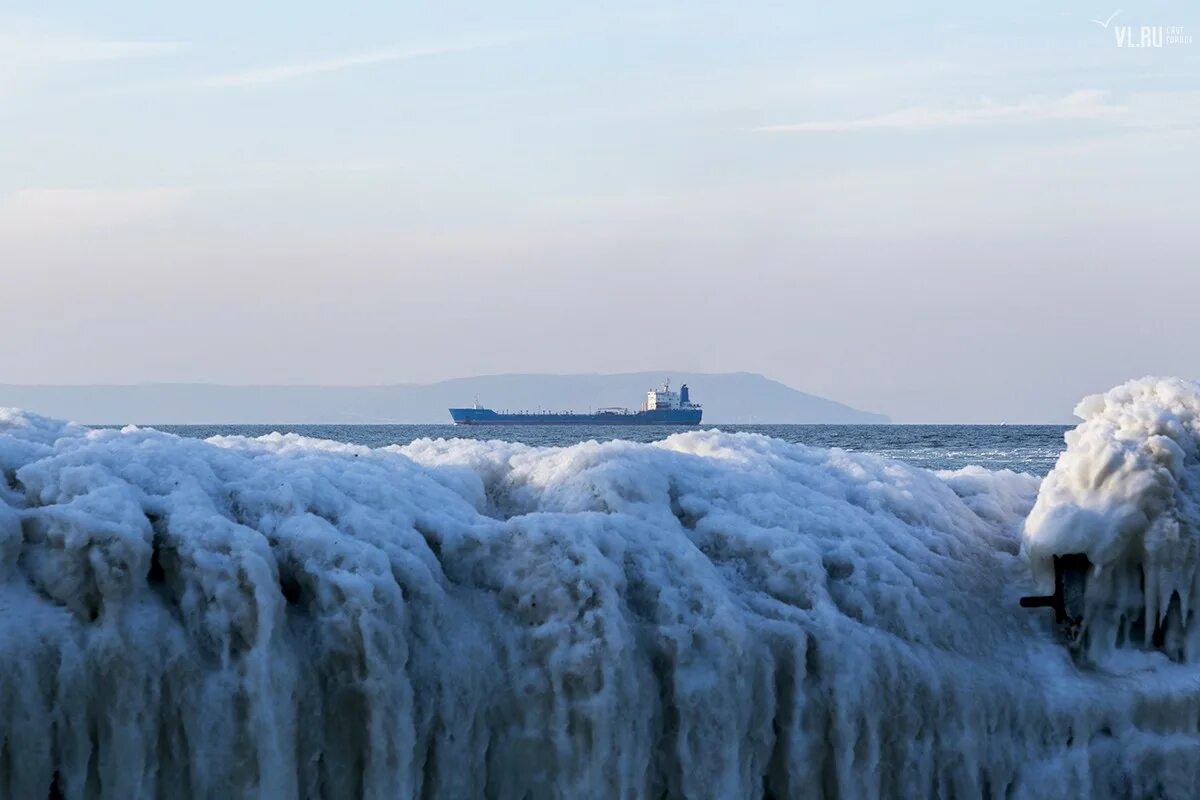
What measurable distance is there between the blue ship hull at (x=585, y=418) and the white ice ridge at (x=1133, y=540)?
502 feet

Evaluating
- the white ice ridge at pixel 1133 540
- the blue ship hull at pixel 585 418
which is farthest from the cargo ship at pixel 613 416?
the white ice ridge at pixel 1133 540

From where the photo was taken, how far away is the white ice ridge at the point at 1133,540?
11945 mm

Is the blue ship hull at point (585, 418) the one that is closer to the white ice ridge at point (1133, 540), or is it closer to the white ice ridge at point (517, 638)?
the white ice ridge at point (1133, 540)

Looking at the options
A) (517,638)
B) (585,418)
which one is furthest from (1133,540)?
(585,418)

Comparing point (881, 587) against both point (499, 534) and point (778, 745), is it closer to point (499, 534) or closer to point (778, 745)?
point (778, 745)

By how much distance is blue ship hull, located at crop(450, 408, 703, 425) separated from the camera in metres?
166

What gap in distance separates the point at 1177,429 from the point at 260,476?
282 inches

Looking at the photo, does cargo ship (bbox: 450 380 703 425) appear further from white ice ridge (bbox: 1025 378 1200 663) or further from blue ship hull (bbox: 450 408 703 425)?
white ice ridge (bbox: 1025 378 1200 663)

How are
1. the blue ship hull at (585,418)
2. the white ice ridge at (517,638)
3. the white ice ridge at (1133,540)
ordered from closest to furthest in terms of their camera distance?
the white ice ridge at (517,638) < the white ice ridge at (1133,540) < the blue ship hull at (585,418)

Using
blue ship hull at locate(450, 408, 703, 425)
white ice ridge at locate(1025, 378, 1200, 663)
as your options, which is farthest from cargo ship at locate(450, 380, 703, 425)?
white ice ridge at locate(1025, 378, 1200, 663)

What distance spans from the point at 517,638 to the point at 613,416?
159m

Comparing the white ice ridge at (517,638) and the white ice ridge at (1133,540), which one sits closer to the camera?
the white ice ridge at (517,638)

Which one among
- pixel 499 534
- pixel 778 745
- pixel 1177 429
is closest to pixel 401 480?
pixel 499 534

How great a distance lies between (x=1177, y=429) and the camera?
1252 centimetres
